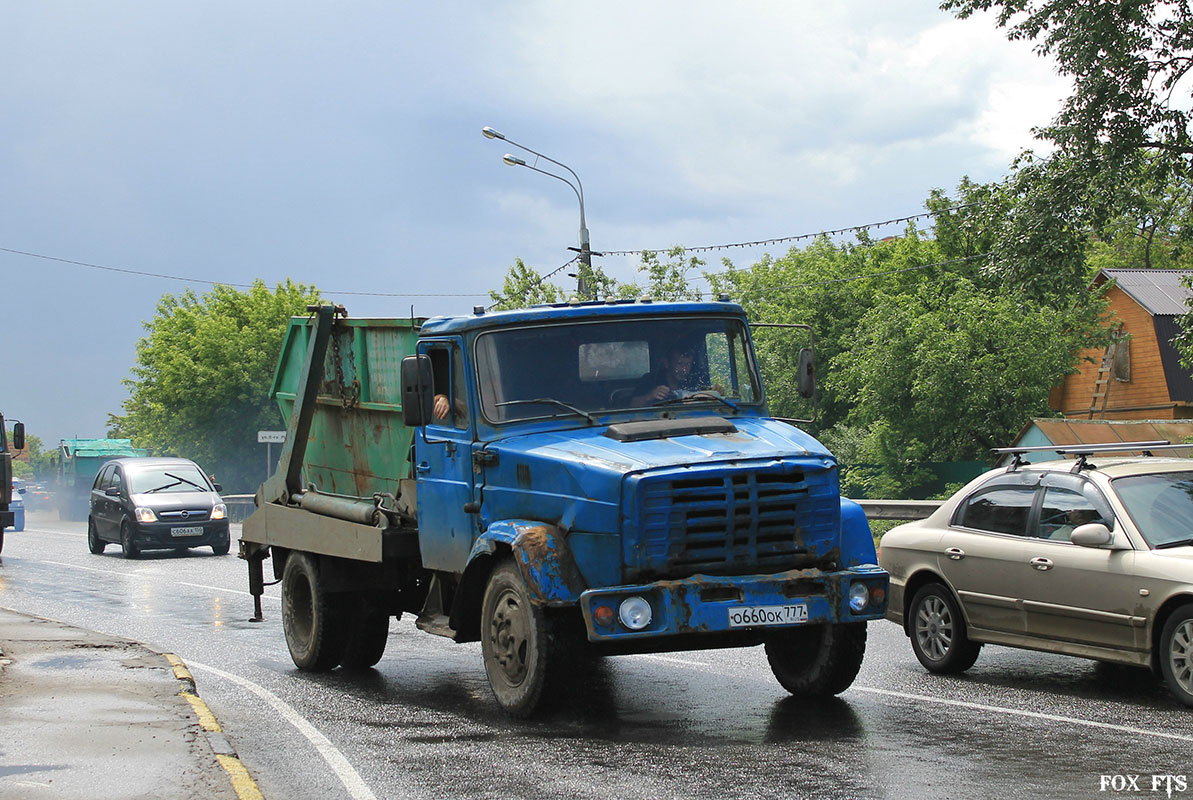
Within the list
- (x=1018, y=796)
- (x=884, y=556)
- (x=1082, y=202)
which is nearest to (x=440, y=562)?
(x=884, y=556)

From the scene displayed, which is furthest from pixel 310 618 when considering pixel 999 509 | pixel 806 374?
pixel 999 509

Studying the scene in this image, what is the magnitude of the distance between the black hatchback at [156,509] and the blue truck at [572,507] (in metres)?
16.0

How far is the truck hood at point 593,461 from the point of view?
314 inches

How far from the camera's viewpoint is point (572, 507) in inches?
321

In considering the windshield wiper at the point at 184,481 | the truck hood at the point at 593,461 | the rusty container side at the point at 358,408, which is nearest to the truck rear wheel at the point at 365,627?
the rusty container side at the point at 358,408

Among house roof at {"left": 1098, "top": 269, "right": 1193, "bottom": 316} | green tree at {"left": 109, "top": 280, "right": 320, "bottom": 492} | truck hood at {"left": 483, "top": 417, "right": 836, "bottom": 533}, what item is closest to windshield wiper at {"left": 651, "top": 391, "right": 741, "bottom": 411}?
truck hood at {"left": 483, "top": 417, "right": 836, "bottom": 533}

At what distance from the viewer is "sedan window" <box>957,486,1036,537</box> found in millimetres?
10047

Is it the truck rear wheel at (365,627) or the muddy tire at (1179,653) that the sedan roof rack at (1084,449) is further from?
the truck rear wheel at (365,627)

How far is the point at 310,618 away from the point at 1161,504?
6311 mm

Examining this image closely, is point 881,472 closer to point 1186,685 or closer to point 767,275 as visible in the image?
point 767,275

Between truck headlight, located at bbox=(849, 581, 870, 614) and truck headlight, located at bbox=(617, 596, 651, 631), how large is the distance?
1.23 m

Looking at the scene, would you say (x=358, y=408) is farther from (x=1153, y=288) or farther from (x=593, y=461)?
(x=1153, y=288)

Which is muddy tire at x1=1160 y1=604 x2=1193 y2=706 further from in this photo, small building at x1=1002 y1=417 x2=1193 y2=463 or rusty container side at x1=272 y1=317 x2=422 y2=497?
small building at x1=1002 y1=417 x2=1193 y2=463

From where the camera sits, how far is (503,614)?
8.44 metres
